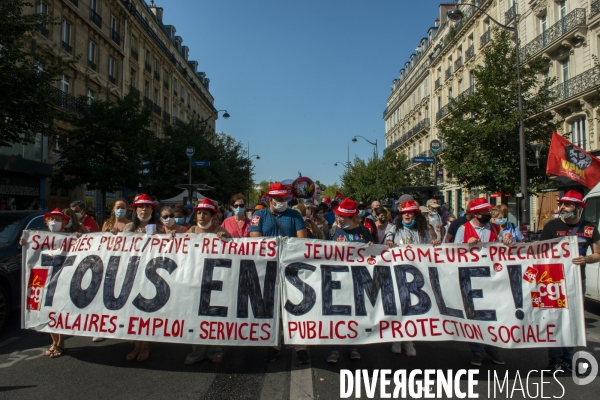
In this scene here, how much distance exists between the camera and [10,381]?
432 cm

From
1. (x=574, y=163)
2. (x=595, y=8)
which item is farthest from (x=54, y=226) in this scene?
(x=595, y=8)

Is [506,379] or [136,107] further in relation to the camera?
[136,107]

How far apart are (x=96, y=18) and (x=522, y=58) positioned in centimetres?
2549

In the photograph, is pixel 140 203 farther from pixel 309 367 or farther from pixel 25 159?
pixel 25 159

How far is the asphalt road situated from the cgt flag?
4.71 m

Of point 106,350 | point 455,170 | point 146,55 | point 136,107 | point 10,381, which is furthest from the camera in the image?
point 146,55

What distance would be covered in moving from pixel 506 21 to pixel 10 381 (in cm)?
3337

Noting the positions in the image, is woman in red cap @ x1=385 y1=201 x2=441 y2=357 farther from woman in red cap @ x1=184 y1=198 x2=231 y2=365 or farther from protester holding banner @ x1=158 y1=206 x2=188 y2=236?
protester holding banner @ x1=158 y1=206 x2=188 y2=236

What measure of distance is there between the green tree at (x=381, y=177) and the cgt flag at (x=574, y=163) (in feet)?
95.0

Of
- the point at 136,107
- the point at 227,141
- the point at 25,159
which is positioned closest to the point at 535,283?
the point at 136,107

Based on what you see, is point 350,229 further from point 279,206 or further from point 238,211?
point 238,211

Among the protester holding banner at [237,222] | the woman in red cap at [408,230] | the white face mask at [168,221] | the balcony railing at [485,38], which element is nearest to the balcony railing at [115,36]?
the balcony railing at [485,38]

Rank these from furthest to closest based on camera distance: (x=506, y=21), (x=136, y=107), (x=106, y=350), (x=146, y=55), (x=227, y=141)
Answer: (x=227, y=141) < (x=146, y=55) < (x=506, y=21) < (x=136, y=107) < (x=106, y=350)

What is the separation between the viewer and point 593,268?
7.02m
